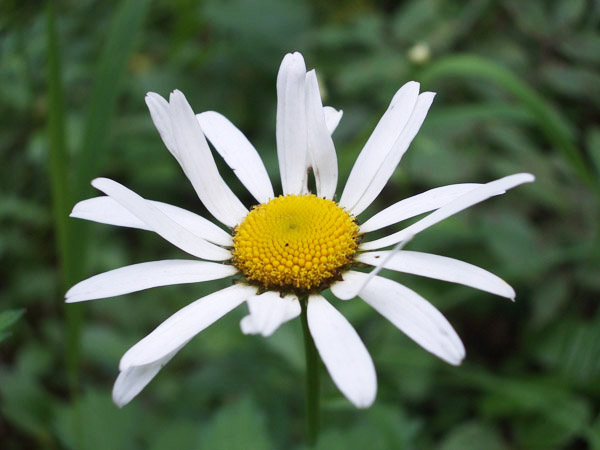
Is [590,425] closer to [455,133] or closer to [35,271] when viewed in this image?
[455,133]

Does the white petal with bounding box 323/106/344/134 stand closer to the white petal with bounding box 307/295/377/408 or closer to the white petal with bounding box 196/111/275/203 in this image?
the white petal with bounding box 196/111/275/203

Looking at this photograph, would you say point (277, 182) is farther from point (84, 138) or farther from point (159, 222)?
point (159, 222)

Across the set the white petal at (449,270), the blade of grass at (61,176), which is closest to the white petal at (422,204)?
the white petal at (449,270)

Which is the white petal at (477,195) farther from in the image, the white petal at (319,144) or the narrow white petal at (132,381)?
the narrow white petal at (132,381)

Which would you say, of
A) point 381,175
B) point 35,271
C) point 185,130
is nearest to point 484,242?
point 381,175

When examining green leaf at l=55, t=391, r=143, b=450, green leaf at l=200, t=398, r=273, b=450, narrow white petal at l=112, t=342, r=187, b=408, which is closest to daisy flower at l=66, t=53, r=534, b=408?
narrow white petal at l=112, t=342, r=187, b=408

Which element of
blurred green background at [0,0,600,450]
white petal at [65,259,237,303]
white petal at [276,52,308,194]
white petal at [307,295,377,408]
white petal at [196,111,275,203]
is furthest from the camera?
blurred green background at [0,0,600,450]

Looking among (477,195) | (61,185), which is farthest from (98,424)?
(477,195)
